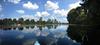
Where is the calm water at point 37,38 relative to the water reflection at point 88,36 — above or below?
below

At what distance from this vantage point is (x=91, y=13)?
41.8m

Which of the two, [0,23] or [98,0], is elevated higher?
[98,0]

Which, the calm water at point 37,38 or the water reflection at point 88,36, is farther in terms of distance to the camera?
the calm water at point 37,38

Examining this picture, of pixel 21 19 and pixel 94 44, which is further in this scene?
pixel 21 19

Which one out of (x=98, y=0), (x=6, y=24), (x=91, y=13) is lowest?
(x=6, y=24)

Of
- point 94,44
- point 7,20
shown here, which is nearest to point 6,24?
point 7,20

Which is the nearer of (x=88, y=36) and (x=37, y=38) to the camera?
(x=88, y=36)

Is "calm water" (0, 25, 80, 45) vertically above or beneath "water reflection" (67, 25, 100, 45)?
beneath

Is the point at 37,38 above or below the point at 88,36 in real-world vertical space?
below

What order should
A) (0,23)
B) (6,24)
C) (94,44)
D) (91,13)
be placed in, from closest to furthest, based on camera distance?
(94,44)
(91,13)
(0,23)
(6,24)

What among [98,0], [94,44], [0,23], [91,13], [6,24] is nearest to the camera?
[94,44]

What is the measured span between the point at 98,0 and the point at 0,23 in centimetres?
11982

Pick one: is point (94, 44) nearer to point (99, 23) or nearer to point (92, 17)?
point (99, 23)

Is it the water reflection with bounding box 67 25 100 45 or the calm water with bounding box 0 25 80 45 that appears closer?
the water reflection with bounding box 67 25 100 45
